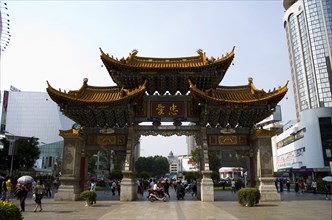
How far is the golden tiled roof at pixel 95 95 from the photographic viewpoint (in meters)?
20.1

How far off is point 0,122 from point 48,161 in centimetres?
3310

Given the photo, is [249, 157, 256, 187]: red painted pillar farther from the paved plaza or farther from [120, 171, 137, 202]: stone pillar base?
[120, 171, 137, 202]: stone pillar base

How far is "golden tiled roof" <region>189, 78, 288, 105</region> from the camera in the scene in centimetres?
1995

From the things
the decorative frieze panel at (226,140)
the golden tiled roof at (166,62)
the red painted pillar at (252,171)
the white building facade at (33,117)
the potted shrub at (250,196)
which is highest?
the white building facade at (33,117)

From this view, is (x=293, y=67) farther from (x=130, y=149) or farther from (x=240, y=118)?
(x=130, y=149)

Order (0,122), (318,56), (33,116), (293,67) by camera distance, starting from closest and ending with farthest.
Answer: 1. (318,56)
2. (293,67)
3. (0,122)
4. (33,116)

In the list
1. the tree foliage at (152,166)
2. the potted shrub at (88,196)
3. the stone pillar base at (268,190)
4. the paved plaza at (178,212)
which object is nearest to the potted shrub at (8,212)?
the paved plaza at (178,212)

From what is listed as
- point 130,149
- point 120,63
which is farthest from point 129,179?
point 120,63

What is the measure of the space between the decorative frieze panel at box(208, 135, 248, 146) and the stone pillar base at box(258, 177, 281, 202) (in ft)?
10.1

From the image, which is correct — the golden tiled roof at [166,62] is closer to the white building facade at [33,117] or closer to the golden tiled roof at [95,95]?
the golden tiled roof at [95,95]

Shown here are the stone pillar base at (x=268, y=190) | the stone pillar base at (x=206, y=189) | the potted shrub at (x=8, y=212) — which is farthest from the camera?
the stone pillar base at (x=206, y=189)

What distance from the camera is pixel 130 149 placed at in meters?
20.9

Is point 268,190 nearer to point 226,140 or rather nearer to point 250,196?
point 250,196

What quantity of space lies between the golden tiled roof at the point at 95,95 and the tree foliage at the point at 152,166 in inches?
3677
